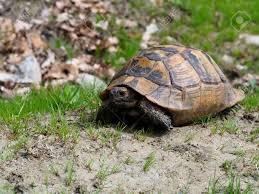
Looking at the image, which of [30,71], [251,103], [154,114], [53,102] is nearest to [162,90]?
[154,114]

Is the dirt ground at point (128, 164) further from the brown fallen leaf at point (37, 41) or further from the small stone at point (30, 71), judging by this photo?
the brown fallen leaf at point (37, 41)

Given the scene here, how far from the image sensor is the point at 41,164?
500 cm

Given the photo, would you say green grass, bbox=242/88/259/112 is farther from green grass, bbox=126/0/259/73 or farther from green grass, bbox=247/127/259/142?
green grass, bbox=126/0/259/73

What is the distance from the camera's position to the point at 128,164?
5.11 metres


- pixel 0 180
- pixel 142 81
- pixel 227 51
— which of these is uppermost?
pixel 142 81

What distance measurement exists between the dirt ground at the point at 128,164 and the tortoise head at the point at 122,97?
309 millimetres

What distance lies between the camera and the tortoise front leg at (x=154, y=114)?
18.8 ft

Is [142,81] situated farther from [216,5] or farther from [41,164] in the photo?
[216,5]

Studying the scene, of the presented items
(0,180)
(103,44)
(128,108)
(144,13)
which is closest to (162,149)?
(128,108)

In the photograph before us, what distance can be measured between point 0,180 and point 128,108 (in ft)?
5.34

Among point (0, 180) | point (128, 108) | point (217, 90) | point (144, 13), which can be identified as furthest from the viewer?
point (144, 13)

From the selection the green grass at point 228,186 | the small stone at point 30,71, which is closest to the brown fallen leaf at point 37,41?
the small stone at point 30,71

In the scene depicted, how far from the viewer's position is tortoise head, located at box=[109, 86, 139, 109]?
18.8 feet

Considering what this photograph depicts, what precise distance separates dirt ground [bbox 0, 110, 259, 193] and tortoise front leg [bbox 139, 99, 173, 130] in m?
0.13
